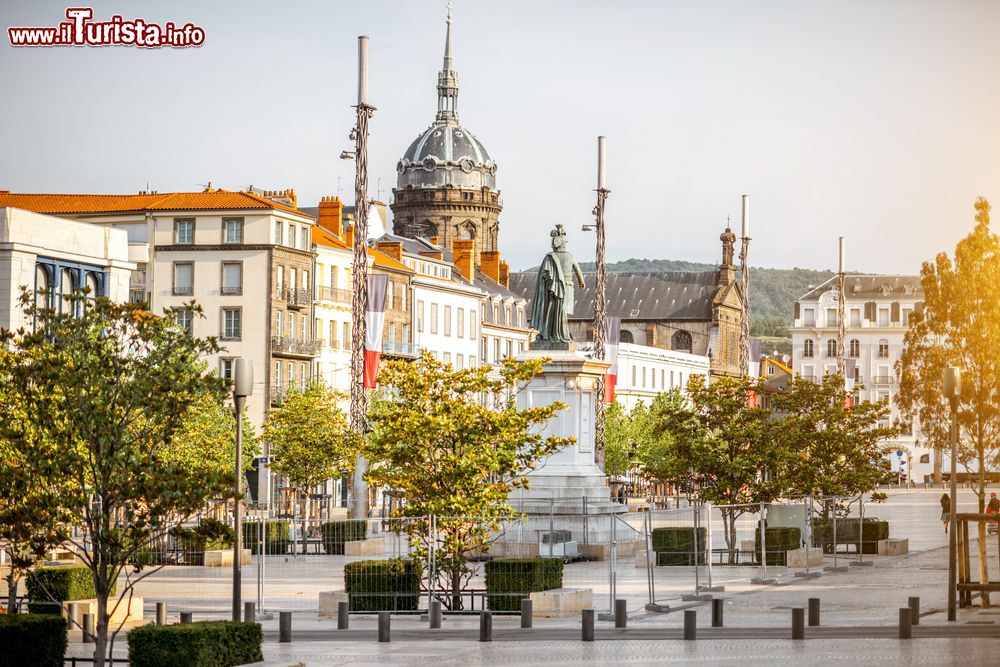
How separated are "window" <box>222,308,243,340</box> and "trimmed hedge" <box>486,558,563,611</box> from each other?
5540 cm

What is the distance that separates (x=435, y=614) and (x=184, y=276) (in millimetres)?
58582

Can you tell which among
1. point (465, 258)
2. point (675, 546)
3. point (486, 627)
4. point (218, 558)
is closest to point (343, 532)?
point (218, 558)

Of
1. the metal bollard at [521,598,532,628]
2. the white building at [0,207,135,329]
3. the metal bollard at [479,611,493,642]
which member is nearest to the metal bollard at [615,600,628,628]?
the metal bollard at [521,598,532,628]

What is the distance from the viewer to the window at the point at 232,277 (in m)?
82.0

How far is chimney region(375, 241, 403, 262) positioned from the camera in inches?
3954

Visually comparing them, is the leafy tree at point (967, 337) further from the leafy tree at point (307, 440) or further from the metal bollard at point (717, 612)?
the leafy tree at point (307, 440)

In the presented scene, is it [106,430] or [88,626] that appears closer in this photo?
[106,430]

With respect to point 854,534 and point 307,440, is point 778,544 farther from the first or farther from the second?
point 307,440

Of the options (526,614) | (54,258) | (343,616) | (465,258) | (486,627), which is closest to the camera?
(486,627)

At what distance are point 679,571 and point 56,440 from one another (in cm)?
2122

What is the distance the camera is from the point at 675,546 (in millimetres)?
38156

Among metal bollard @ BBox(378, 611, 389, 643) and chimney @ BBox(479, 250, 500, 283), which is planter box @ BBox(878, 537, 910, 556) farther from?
chimney @ BBox(479, 250, 500, 283)

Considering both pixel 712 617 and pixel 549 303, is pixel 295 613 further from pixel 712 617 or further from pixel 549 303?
pixel 549 303

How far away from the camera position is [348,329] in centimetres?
9169
